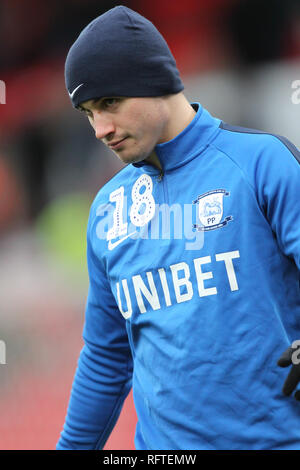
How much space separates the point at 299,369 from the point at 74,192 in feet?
20.5

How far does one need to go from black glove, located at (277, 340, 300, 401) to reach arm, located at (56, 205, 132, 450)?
2.42ft

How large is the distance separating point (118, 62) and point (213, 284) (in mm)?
646

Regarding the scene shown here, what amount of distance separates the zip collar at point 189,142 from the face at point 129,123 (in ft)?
0.14

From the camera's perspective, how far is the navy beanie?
1.94 meters

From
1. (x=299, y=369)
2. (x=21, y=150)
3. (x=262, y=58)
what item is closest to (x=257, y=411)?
(x=299, y=369)

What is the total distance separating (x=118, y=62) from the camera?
6.38 ft

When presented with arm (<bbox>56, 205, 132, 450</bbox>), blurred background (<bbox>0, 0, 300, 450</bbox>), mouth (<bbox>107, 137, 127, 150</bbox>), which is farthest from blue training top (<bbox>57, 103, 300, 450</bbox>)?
blurred background (<bbox>0, 0, 300, 450</bbox>)

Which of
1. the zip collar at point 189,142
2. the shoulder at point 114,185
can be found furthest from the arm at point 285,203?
the shoulder at point 114,185

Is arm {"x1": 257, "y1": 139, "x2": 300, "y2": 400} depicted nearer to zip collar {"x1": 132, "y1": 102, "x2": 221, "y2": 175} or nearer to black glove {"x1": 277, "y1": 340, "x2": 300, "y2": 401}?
black glove {"x1": 277, "y1": 340, "x2": 300, "y2": 401}

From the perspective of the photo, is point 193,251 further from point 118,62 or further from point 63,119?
point 63,119

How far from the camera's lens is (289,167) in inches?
71.1

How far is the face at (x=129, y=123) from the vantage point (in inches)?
76.9

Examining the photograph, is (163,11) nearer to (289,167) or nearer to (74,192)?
(74,192)

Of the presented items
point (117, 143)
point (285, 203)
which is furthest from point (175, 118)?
point (285, 203)
